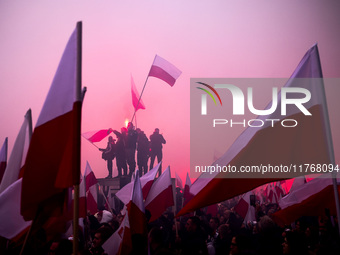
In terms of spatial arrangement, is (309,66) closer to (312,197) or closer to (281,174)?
(281,174)

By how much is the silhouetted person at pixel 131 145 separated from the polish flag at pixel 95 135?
7.89ft

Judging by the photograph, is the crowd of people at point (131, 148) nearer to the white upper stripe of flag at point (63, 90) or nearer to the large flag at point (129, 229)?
the large flag at point (129, 229)

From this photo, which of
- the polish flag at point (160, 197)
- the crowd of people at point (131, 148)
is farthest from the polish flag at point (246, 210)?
the crowd of people at point (131, 148)

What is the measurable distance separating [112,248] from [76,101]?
3281 mm

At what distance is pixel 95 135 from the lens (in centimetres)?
1645

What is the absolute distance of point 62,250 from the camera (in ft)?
16.4

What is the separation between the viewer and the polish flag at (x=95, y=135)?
53.4 feet

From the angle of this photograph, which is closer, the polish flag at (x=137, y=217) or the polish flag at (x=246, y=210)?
the polish flag at (x=137, y=217)

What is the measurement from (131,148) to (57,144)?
50.5 ft

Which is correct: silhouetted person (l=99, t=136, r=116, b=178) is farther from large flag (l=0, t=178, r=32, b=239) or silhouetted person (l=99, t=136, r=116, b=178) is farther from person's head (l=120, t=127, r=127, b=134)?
large flag (l=0, t=178, r=32, b=239)

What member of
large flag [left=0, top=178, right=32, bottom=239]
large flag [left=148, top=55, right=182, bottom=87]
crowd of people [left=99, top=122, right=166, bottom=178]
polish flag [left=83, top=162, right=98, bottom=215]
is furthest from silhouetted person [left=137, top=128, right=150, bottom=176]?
large flag [left=0, top=178, right=32, bottom=239]

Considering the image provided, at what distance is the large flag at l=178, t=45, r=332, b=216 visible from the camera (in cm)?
445

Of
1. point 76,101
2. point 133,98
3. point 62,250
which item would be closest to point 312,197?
point 62,250

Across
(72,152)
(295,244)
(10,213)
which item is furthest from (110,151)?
(72,152)
